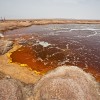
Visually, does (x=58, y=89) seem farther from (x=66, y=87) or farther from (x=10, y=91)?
(x=10, y=91)

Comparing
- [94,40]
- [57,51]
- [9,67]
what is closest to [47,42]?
[57,51]

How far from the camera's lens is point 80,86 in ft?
33.8

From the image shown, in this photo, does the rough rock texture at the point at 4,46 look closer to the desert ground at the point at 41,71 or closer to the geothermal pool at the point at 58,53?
the desert ground at the point at 41,71

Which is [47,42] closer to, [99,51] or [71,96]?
[99,51]

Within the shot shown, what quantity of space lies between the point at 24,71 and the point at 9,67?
5.87 feet

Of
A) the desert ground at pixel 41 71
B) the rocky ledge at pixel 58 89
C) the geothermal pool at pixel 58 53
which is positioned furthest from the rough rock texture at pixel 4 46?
the rocky ledge at pixel 58 89

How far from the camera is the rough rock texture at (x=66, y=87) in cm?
977

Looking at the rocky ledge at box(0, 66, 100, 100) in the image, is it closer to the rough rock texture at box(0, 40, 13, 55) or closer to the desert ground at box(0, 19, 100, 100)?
the desert ground at box(0, 19, 100, 100)

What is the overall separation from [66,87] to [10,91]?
3.34m

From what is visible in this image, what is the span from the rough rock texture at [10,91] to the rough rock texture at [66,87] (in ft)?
3.40

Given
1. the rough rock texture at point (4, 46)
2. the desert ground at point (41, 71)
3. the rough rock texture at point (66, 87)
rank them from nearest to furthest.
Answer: the rough rock texture at point (66, 87), the desert ground at point (41, 71), the rough rock texture at point (4, 46)

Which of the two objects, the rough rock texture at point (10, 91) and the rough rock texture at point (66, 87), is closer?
the rough rock texture at point (66, 87)

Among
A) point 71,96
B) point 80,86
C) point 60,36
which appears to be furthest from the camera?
point 60,36

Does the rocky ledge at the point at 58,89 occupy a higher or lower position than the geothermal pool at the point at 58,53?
higher
